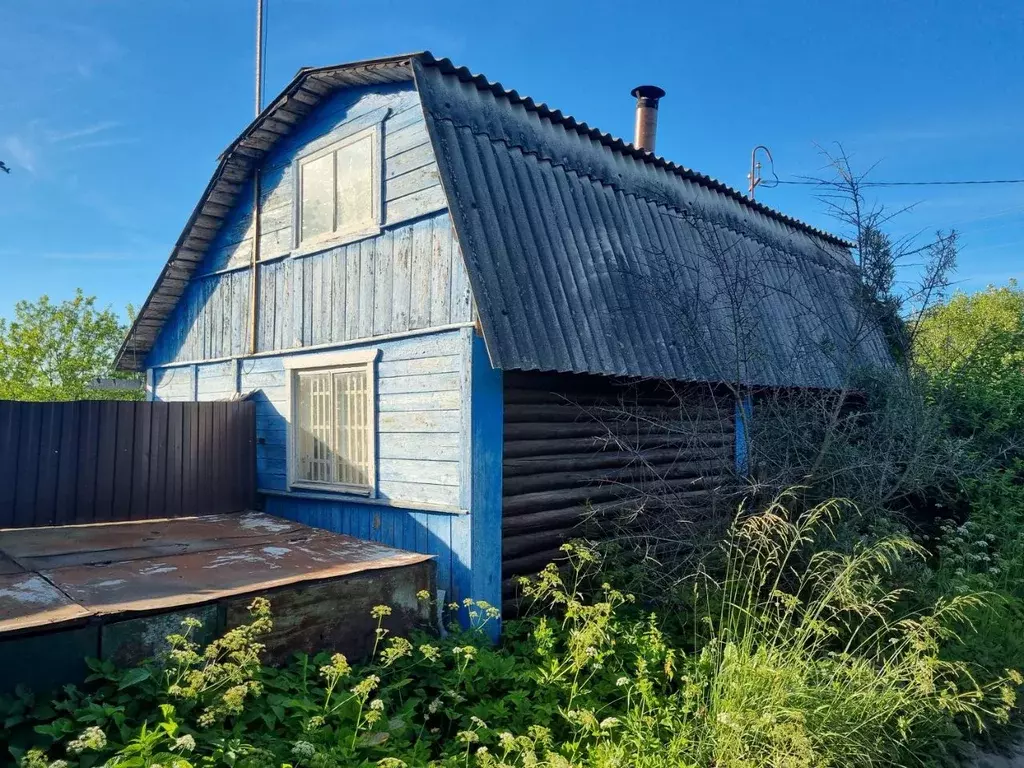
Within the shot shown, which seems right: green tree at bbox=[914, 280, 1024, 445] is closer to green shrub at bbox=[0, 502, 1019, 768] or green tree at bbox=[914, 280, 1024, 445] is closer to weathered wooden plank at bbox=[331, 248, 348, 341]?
green shrub at bbox=[0, 502, 1019, 768]

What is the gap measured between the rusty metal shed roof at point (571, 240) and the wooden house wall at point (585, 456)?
0.50 metres

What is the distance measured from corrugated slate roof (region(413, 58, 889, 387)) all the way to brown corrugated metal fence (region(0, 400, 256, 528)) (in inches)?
167

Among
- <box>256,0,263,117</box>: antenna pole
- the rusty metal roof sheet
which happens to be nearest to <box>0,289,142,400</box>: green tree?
<box>256,0,263,117</box>: antenna pole

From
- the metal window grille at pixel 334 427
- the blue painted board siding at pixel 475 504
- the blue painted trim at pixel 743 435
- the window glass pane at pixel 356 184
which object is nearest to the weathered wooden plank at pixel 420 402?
the blue painted board siding at pixel 475 504

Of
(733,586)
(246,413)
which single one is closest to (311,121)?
(246,413)

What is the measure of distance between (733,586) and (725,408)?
2.81 m

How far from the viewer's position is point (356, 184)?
725 cm

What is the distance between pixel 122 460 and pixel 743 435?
697 cm

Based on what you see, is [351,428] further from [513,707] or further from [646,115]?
[646,115]

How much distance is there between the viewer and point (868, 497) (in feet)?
21.5

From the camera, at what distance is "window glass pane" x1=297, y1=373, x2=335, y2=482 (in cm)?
752

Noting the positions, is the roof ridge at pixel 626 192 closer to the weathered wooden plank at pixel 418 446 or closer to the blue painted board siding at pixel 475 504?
the blue painted board siding at pixel 475 504

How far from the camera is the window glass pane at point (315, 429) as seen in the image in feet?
24.7

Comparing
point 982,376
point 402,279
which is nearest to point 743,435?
point 402,279
